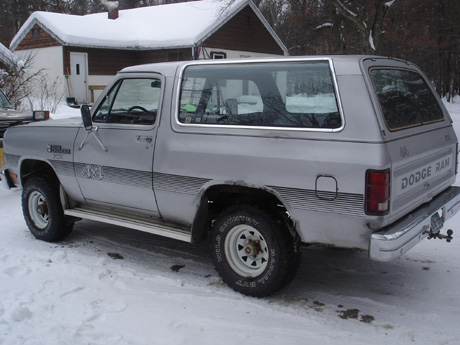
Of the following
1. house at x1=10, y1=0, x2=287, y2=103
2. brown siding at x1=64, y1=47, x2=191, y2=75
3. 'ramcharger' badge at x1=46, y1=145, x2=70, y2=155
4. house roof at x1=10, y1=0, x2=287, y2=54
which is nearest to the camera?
'ramcharger' badge at x1=46, y1=145, x2=70, y2=155

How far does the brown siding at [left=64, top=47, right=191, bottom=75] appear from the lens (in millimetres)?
24797

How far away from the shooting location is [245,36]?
91.7 feet

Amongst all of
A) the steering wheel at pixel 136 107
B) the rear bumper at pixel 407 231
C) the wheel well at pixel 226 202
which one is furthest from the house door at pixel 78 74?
the rear bumper at pixel 407 231

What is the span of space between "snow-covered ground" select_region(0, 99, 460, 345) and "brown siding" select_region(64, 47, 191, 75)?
67.7 feet

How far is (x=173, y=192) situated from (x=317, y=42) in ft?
94.9

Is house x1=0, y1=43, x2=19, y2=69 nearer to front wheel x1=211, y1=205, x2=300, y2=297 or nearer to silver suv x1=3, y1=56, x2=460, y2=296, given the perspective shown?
silver suv x1=3, y1=56, x2=460, y2=296

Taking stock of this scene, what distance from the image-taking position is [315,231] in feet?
12.2

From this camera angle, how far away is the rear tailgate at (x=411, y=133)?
11.8 feet

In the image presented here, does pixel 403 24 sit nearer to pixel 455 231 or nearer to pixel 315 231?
pixel 455 231

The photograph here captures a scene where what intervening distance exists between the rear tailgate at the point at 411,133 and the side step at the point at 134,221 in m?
1.94

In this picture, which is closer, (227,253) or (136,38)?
(227,253)

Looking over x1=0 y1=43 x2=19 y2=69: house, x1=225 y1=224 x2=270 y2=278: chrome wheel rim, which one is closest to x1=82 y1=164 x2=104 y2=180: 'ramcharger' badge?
x1=225 y1=224 x2=270 y2=278: chrome wheel rim

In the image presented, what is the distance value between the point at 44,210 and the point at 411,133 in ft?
13.8

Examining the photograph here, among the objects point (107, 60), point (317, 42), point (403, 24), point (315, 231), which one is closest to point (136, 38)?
point (107, 60)
